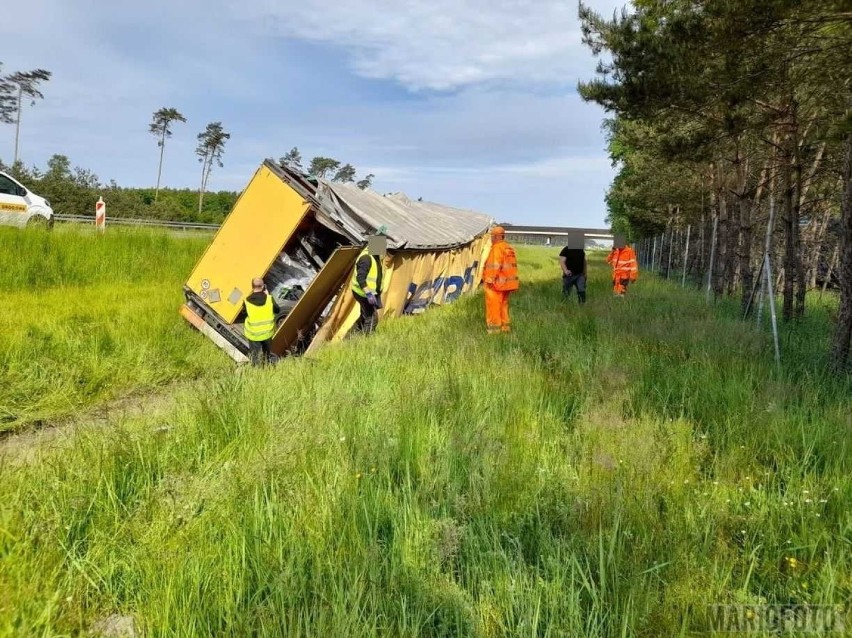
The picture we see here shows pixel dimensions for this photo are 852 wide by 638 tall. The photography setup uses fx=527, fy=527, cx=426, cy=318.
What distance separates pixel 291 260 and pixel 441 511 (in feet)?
22.9

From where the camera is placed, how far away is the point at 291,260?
8.93 meters

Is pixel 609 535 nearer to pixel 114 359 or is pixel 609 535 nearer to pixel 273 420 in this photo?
pixel 273 420

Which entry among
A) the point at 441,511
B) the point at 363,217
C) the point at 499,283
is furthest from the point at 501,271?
the point at 441,511

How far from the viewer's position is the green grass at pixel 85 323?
5863 mm

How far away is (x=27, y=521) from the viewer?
245 cm

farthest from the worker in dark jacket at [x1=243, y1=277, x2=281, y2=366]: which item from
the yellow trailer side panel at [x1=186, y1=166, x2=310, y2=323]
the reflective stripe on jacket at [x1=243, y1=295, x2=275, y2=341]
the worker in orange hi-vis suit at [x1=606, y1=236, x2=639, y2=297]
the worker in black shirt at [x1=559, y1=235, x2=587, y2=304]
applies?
the worker in orange hi-vis suit at [x1=606, y1=236, x2=639, y2=297]

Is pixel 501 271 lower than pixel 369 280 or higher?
higher

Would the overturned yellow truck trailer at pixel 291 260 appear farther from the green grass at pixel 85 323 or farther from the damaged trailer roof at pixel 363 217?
the green grass at pixel 85 323

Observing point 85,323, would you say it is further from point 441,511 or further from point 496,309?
point 441,511

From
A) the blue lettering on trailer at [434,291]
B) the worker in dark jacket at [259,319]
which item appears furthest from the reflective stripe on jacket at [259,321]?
the blue lettering on trailer at [434,291]

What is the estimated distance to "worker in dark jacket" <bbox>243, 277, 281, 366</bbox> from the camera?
7005 mm

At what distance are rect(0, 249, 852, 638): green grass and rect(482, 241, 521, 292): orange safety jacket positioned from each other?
11.4 feet

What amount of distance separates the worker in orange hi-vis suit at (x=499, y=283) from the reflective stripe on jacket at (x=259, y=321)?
3.19 m

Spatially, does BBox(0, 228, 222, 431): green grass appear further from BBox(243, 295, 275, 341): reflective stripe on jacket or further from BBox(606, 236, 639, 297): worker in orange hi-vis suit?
BBox(606, 236, 639, 297): worker in orange hi-vis suit
